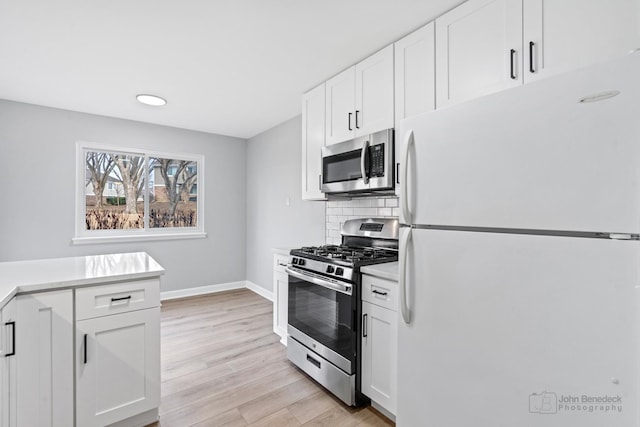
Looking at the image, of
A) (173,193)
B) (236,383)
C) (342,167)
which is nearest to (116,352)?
(236,383)

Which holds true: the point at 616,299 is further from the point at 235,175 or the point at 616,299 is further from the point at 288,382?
the point at 235,175

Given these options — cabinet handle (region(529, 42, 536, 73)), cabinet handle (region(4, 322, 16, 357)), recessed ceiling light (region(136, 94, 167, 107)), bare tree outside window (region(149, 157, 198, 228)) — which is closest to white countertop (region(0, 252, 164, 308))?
cabinet handle (region(4, 322, 16, 357))

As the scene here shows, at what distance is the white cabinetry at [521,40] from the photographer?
3.96ft

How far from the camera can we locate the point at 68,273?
167 cm

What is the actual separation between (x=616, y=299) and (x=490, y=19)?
141 centimetres

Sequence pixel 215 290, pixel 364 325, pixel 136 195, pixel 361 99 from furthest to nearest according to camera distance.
Answer: 1. pixel 215 290
2. pixel 136 195
3. pixel 361 99
4. pixel 364 325

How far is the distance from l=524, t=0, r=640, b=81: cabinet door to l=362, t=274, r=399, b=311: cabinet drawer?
4.03 feet

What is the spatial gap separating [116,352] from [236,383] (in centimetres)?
91

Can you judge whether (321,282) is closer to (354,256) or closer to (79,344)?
(354,256)

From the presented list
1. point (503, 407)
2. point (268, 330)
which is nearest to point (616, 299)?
point (503, 407)

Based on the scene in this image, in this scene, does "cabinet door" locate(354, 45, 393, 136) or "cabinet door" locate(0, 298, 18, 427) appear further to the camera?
"cabinet door" locate(354, 45, 393, 136)

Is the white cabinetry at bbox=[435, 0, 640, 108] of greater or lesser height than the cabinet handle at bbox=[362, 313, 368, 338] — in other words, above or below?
above

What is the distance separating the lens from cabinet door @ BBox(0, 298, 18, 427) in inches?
50.9

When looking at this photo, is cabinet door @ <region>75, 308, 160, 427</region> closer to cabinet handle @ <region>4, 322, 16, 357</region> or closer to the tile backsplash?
cabinet handle @ <region>4, 322, 16, 357</region>
